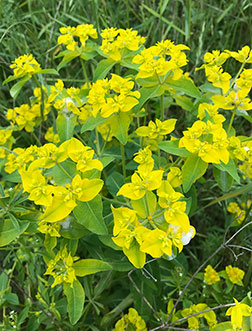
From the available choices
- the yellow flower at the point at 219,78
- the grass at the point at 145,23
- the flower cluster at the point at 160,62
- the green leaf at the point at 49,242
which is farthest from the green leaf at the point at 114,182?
the grass at the point at 145,23

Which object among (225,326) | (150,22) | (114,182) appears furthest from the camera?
(150,22)

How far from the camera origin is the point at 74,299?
137 cm

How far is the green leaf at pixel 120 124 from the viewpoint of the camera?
4.77 feet

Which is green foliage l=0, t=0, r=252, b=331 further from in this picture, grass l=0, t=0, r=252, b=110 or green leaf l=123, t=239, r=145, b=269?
grass l=0, t=0, r=252, b=110

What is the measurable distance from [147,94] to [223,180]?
0.47 m

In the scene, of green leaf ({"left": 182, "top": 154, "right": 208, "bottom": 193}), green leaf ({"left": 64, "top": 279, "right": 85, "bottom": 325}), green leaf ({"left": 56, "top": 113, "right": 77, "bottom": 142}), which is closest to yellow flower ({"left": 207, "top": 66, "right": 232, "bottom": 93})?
green leaf ({"left": 182, "top": 154, "right": 208, "bottom": 193})

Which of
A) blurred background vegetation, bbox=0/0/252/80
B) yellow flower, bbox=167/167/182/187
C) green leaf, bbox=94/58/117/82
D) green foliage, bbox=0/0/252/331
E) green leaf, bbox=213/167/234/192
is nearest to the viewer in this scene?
green foliage, bbox=0/0/252/331

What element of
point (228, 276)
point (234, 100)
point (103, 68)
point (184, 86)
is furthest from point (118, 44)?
point (228, 276)

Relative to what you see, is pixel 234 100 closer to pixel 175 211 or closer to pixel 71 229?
pixel 175 211

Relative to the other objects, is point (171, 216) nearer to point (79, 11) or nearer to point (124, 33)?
point (124, 33)

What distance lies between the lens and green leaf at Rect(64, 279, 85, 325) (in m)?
1.33

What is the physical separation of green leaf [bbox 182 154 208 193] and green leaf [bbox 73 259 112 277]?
0.43 meters

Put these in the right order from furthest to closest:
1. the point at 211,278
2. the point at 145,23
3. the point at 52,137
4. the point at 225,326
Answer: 1. the point at 145,23
2. the point at 52,137
3. the point at 211,278
4. the point at 225,326

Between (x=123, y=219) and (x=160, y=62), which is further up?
(x=160, y=62)
